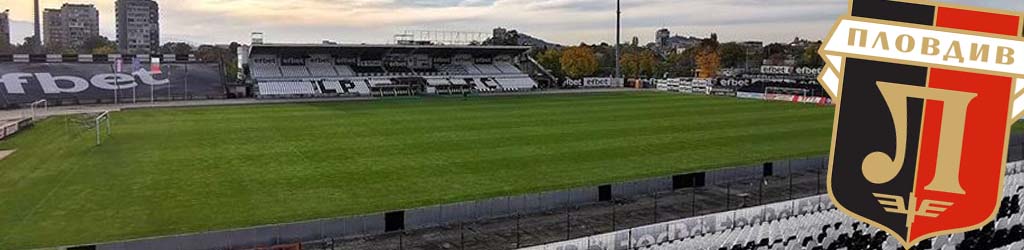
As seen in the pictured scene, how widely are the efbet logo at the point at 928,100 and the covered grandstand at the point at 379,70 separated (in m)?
58.7

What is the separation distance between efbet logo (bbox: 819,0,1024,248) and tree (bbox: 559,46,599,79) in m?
91.1

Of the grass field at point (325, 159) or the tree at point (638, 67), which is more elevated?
the tree at point (638, 67)

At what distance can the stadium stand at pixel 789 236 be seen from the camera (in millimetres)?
12445

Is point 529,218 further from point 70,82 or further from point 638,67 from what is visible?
point 638,67

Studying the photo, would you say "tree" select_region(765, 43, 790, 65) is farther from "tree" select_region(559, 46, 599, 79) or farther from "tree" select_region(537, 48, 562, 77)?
"tree" select_region(537, 48, 562, 77)

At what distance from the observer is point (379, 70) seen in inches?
2923

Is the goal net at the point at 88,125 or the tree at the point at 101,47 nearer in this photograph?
the goal net at the point at 88,125

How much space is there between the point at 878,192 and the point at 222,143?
2861 cm

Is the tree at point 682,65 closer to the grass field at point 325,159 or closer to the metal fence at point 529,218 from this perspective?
the grass field at point 325,159

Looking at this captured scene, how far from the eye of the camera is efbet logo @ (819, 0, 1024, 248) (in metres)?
7.68

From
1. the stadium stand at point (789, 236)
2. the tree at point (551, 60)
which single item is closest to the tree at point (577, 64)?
the tree at point (551, 60)

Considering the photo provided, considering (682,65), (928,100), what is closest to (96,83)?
(928,100)

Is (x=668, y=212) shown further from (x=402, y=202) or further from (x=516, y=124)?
(x=516, y=124)

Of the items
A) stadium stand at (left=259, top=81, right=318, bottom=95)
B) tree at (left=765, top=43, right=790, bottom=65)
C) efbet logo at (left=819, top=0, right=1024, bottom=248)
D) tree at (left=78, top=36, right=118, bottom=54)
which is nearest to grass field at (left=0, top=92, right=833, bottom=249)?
efbet logo at (left=819, top=0, right=1024, bottom=248)
